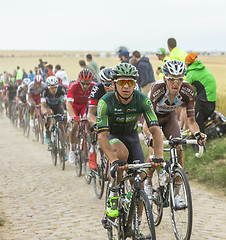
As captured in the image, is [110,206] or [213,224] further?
[213,224]

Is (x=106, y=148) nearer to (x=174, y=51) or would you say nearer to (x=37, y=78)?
(x=174, y=51)

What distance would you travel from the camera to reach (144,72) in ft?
42.0

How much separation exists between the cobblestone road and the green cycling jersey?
1649mm

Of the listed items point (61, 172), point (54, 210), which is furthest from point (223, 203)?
point (61, 172)

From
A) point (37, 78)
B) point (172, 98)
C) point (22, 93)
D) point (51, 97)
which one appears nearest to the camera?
point (172, 98)

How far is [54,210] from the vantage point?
22.6 ft

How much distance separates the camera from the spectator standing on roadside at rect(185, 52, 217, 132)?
992 cm

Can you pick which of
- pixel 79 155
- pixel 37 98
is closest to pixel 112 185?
pixel 79 155

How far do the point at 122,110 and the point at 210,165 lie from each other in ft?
15.6

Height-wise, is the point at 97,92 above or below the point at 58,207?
above

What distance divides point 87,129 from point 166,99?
120 inches

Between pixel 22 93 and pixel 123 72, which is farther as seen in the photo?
pixel 22 93

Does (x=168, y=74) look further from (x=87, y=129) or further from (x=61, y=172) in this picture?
(x=61, y=172)

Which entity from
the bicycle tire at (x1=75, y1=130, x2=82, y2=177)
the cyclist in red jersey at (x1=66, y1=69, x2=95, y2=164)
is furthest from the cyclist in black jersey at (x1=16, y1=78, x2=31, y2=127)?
the bicycle tire at (x1=75, y1=130, x2=82, y2=177)
